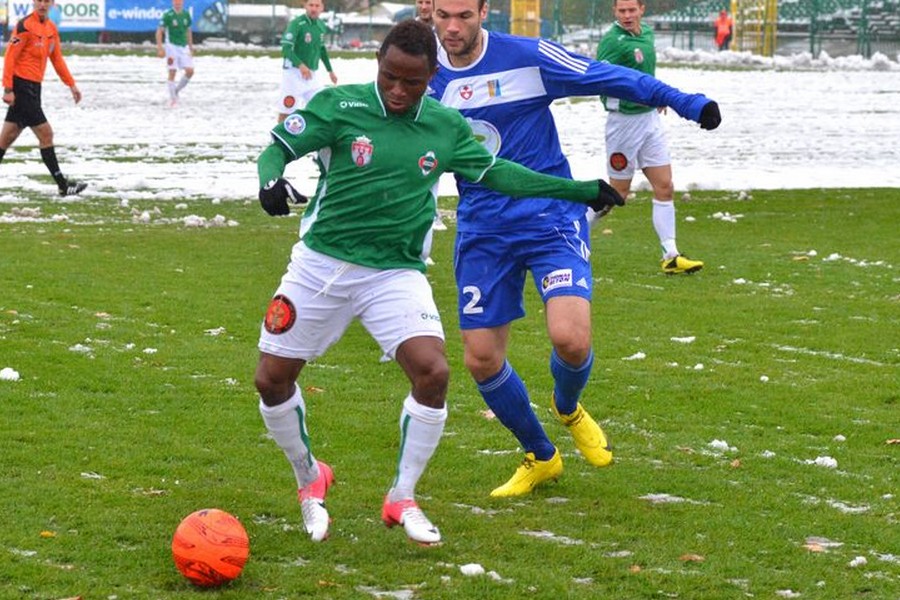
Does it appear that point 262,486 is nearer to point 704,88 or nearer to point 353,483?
point 353,483

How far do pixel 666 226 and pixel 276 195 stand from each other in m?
8.54

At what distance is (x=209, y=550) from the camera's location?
5.90m

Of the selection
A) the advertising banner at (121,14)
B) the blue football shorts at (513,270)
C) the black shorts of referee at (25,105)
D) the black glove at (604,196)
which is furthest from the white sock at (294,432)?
the advertising banner at (121,14)

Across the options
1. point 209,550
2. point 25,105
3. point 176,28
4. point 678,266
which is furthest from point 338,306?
point 176,28

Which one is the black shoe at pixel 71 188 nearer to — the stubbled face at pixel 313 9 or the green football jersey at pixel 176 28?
the stubbled face at pixel 313 9

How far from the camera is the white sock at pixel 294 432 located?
667 centimetres

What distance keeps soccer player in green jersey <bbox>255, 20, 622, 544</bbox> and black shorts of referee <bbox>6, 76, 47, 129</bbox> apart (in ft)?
42.5

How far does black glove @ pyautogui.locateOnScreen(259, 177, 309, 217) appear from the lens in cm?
613

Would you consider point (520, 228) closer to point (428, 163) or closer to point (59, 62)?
point (428, 163)

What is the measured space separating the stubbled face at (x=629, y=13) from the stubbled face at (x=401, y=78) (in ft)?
26.1

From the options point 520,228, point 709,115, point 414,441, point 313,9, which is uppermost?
point 313,9

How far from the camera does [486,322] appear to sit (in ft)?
25.3

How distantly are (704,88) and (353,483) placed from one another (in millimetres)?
33303

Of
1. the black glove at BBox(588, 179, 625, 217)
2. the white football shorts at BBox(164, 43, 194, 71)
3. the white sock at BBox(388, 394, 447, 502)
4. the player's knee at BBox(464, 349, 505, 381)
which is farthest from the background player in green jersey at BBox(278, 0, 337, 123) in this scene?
the white sock at BBox(388, 394, 447, 502)
